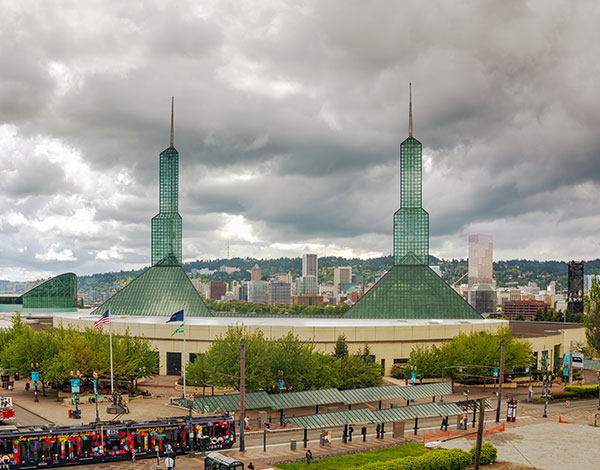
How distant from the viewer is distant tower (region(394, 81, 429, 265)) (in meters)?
103

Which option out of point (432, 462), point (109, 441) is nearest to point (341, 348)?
point (432, 462)

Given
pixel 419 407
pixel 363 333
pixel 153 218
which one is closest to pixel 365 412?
pixel 419 407

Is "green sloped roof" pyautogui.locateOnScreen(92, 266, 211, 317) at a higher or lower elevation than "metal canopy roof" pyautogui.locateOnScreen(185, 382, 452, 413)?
higher

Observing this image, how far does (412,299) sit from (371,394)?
45.1 metres

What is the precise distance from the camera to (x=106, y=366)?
6266 cm

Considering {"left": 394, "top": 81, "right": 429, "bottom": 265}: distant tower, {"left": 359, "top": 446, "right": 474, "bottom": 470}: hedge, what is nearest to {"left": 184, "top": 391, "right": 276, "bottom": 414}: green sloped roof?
{"left": 359, "top": 446, "right": 474, "bottom": 470}: hedge

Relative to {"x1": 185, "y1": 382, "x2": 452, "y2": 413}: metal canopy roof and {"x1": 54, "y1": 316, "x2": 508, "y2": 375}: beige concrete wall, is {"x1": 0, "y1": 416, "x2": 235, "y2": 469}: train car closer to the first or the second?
{"x1": 185, "y1": 382, "x2": 452, "y2": 413}: metal canopy roof

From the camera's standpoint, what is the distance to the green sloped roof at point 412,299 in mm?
95125

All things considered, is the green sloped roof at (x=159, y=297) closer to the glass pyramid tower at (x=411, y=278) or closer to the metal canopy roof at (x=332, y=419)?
the glass pyramid tower at (x=411, y=278)

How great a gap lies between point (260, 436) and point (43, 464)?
51.6 ft

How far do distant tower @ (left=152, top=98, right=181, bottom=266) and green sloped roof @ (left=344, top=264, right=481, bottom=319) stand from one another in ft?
110

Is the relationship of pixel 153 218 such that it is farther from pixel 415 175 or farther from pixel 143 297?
pixel 415 175

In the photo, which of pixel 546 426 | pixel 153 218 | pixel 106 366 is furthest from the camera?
pixel 153 218

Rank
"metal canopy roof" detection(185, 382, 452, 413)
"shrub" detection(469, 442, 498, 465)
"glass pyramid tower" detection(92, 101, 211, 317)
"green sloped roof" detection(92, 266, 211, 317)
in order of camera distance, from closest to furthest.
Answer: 1. "shrub" detection(469, 442, 498, 465)
2. "metal canopy roof" detection(185, 382, 452, 413)
3. "green sloped roof" detection(92, 266, 211, 317)
4. "glass pyramid tower" detection(92, 101, 211, 317)
